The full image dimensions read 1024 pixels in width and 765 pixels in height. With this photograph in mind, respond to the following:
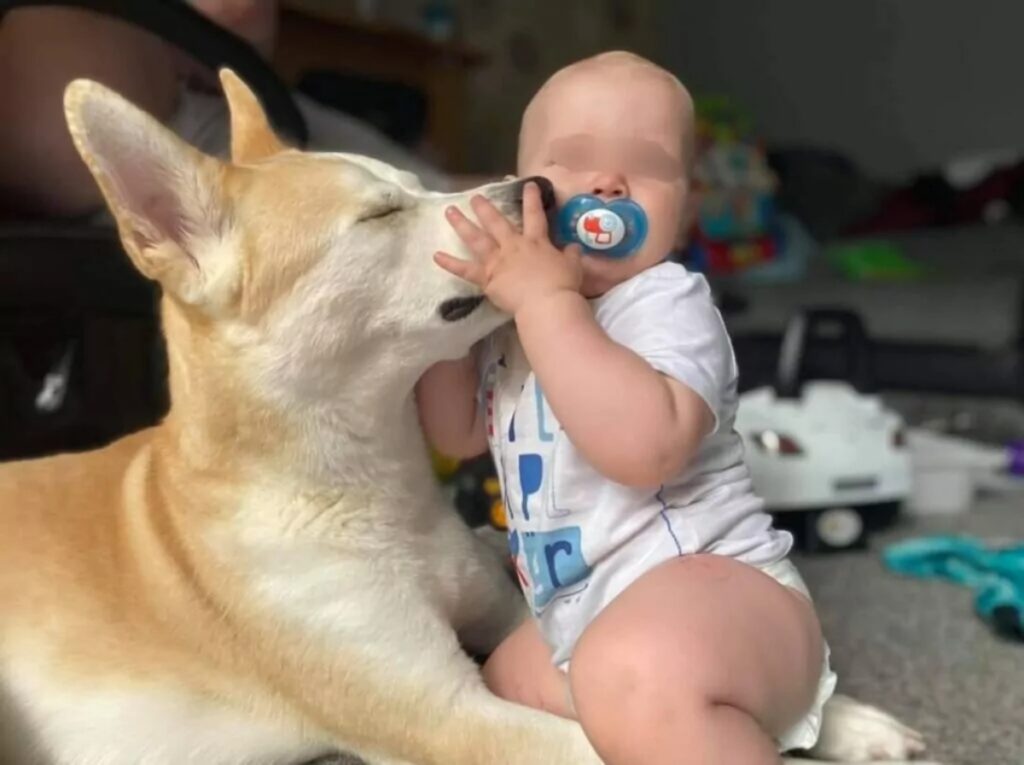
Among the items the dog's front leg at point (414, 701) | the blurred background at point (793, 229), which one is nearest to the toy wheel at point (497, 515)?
the blurred background at point (793, 229)

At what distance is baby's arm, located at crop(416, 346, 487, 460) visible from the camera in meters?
1.01

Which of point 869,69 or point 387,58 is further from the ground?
point 869,69

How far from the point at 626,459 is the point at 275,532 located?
30 centimetres

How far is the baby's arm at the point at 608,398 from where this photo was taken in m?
0.81

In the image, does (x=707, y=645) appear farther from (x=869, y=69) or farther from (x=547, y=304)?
(x=869, y=69)

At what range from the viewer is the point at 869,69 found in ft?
15.8

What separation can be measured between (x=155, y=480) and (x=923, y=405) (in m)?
2.06

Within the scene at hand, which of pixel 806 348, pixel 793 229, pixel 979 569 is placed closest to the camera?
pixel 979 569

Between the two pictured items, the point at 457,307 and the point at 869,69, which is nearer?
the point at 457,307

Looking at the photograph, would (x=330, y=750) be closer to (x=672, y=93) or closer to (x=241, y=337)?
(x=241, y=337)

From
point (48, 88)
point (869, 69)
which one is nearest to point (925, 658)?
point (48, 88)

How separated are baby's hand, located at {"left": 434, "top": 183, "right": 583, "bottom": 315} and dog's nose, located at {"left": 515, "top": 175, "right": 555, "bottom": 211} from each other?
12 millimetres

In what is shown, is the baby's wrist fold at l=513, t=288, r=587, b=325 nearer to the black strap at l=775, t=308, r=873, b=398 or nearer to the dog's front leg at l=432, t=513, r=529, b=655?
the dog's front leg at l=432, t=513, r=529, b=655

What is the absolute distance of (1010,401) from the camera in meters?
2.51
